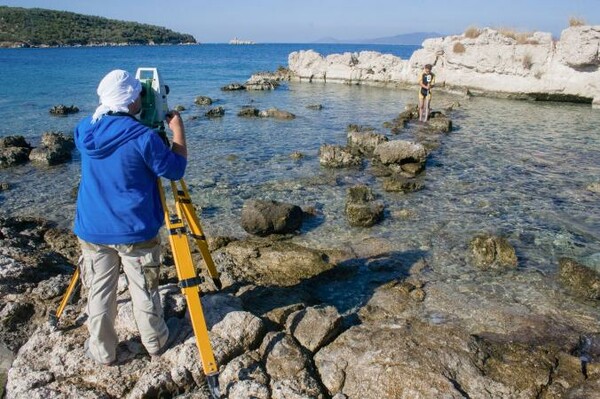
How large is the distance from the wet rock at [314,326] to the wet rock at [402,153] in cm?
1097

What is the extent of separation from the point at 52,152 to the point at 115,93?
15052mm

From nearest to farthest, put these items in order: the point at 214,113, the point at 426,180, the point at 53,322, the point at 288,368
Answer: the point at 288,368, the point at 53,322, the point at 426,180, the point at 214,113

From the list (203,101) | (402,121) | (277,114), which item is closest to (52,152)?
(277,114)

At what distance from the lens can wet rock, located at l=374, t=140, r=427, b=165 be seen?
16.0 metres

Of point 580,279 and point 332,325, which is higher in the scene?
point 332,325

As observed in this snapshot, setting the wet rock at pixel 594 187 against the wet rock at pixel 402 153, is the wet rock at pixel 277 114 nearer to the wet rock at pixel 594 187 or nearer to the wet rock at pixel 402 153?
the wet rock at pixel 402 153

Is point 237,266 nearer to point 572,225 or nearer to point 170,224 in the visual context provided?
point 170,224

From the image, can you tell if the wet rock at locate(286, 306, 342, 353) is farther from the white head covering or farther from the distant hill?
the distant hill

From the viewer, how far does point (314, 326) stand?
5.85m

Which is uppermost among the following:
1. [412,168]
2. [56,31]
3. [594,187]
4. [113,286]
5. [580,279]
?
[56,31]

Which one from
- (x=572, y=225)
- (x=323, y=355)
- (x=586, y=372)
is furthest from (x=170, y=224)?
(x=572, y=225)

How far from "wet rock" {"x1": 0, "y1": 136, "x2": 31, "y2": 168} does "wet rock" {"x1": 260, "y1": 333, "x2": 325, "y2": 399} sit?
15741mm

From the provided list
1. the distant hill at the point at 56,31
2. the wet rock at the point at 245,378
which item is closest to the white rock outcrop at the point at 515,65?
the wet rock at the point at 245,378

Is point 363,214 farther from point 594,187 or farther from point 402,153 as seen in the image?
point 594,187
